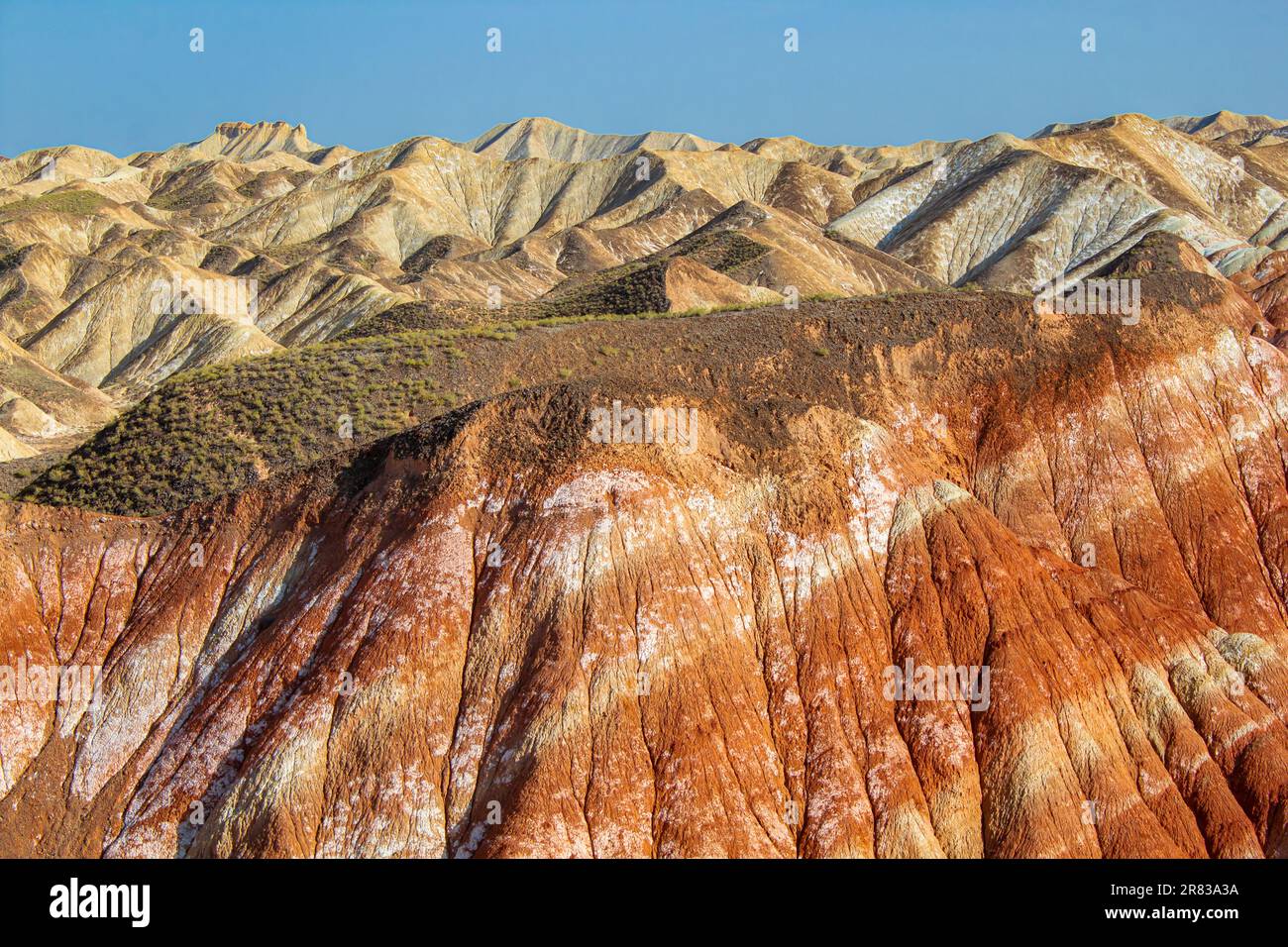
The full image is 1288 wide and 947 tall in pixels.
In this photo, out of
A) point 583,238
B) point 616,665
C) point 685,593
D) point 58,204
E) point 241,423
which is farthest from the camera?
point 58,204

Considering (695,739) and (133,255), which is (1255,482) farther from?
(133,255)

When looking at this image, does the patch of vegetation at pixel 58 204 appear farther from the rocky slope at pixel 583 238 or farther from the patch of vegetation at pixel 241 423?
the patch of vegetation at pixel 241 423

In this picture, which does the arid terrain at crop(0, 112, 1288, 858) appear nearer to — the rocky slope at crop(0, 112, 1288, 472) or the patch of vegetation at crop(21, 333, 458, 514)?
the patch of vegetation at crop(21, 333, 458, 514)

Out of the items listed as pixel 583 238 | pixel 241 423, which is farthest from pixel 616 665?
pixel 583 238

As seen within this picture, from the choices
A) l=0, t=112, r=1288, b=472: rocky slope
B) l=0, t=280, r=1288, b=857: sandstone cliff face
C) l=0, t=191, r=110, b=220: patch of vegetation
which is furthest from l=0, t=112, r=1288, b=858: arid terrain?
l=0, t=191, r=110, b=220: patch of vegetation

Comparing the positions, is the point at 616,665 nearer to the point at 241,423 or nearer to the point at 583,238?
the point at 241,423

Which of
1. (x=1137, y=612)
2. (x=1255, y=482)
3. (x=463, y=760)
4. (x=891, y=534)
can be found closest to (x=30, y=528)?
(x=463, y=760)

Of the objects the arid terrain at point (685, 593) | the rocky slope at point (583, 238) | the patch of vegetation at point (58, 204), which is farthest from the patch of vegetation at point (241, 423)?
the patch of vegetation at point (58, 204)
